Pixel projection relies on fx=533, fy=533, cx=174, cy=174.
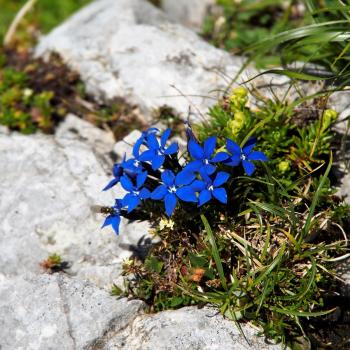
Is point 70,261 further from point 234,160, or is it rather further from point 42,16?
point 42,16

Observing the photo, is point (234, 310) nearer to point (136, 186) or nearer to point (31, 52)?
point (136, 186)

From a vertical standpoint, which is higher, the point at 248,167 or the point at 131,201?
the point at 248,167

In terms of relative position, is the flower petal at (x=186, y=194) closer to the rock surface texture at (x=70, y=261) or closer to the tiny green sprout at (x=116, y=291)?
the rock surface texture at (x=70, y=261)

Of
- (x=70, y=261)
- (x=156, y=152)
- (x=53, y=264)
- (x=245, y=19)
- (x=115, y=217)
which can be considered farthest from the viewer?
(x=245, y=19)

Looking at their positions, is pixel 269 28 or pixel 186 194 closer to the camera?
pixel 186 194

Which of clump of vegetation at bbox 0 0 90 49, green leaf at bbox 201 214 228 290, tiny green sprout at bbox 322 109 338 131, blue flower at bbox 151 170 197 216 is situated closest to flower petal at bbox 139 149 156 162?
blue flower at bbox 151 170 197 216

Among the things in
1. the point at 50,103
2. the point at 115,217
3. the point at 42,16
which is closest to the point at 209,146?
the point at 115,217

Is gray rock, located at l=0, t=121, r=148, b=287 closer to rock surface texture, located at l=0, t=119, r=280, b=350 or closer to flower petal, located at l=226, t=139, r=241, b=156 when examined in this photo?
rock surface texture, located at l=0, t=119, r=280, b=350
